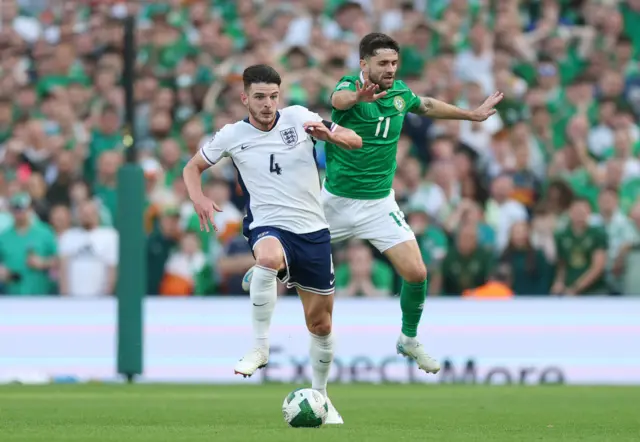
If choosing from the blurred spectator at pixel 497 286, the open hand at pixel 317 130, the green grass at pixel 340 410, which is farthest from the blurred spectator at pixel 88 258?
the open hand at pixel 317 130

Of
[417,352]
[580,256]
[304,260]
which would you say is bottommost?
[417,352]

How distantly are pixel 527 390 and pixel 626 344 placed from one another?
238 cm

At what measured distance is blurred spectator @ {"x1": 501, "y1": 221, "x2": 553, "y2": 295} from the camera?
17406 mm

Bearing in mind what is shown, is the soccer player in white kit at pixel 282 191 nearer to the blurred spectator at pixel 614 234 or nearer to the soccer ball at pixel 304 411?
the soccer ball at pixel 304 411

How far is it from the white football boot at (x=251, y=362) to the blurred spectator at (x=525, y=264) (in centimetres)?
734

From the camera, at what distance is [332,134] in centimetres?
1046

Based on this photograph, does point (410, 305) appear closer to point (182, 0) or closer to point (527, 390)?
point (527, 390)

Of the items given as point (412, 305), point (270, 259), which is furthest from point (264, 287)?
point (412, 305)

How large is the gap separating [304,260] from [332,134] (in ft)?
3.45

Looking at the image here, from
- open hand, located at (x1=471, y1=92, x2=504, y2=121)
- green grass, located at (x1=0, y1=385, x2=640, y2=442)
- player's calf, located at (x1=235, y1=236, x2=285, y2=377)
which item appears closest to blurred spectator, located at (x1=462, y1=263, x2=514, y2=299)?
green grass, located at (x1=0, y1=385, x2=640, y2=442)

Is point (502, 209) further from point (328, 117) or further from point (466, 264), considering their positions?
point (328, 117)

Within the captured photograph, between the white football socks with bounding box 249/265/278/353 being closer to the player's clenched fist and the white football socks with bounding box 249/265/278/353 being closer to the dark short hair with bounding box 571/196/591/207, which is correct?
the player's clenched fist

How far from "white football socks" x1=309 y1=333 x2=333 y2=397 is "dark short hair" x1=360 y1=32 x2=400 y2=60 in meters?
2.23

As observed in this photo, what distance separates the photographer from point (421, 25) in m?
20.7
